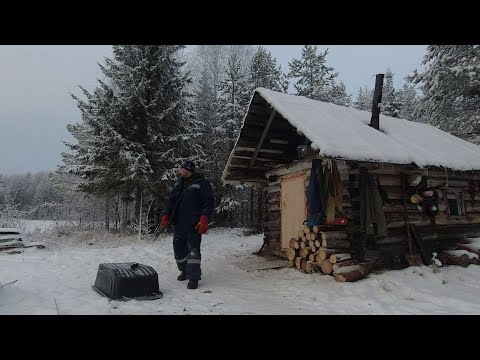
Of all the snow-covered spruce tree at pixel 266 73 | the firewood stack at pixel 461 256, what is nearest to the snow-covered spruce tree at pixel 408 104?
the snow-covered spruce tree at pixel 266 73

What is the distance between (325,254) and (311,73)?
56.0ft

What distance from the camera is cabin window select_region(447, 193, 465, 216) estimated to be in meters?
10.3

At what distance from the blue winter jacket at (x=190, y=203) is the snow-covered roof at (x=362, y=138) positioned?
7.71ft

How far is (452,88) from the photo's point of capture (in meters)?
16.1

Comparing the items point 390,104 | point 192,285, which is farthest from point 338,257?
point 390,104

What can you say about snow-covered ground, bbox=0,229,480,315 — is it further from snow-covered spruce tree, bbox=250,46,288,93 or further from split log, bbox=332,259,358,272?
snow-covered spruce tree, bbox=250,46,288,93

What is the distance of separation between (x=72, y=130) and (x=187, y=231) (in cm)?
1458

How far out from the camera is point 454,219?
32.9ft

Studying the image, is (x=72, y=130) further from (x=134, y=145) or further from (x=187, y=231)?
(x=187, y=231)

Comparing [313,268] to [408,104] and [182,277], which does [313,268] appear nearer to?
[182,277]

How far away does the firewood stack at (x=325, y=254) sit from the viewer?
738cm

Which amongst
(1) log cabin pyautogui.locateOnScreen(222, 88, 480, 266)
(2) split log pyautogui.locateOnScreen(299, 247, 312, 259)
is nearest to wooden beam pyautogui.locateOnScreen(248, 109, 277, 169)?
(1) log cabin pyautogui.locateOnScreen(222, 88, 480, 266)

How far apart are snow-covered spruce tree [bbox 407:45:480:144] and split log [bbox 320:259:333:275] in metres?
11.9
